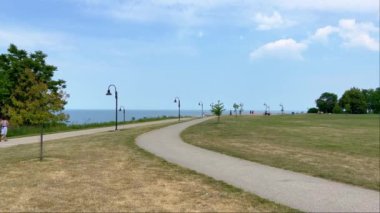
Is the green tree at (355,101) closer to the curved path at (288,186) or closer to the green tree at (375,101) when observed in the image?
the green tree at (375,101)

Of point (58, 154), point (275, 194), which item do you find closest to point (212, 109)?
point (58, 154)

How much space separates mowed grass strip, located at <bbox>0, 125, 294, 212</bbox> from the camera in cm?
830

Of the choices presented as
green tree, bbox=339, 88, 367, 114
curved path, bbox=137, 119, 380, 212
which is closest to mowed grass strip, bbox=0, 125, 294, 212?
curved path, bbox=137, 119, 380, 212

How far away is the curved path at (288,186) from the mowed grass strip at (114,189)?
496 millimetres

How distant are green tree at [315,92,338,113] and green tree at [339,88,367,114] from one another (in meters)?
8.82

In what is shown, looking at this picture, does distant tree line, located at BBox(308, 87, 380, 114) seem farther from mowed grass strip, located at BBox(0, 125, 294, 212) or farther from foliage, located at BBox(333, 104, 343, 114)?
mowed grass strip, located at BBox(0, 125, 294, 212)

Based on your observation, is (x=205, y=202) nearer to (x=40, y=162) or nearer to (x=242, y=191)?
(x=242, y=191)

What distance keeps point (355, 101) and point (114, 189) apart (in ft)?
418

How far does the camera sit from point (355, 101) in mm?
127375

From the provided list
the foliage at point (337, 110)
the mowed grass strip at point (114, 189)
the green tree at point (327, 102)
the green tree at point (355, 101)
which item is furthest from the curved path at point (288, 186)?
the green tree at point (327, 102)

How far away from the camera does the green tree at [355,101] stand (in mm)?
127375

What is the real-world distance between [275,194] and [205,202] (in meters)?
1.56

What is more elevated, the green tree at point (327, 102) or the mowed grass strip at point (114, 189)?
the green tree at point (327, 102)

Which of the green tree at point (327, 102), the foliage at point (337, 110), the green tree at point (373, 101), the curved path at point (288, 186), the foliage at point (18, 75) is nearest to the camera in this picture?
the curved path at point (288, 186)
